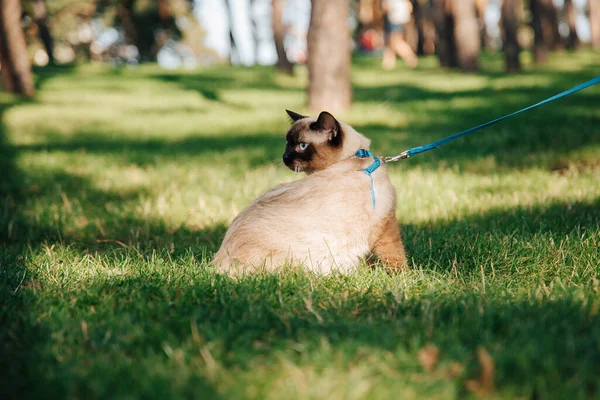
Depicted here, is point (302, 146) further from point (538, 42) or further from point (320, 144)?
point (538, 42)

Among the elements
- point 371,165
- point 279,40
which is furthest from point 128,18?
point 371,165

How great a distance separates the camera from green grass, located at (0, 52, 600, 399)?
200cm

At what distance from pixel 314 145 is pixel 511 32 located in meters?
16.4

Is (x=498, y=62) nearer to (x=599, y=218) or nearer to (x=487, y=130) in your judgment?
(x=487, y=130)

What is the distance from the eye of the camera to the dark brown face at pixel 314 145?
12.5ft

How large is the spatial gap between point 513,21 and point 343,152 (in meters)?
16.7

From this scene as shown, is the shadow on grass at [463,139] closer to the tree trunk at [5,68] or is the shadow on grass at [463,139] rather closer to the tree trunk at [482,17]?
the tree trunk at [5,68]

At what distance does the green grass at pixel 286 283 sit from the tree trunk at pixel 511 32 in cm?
901

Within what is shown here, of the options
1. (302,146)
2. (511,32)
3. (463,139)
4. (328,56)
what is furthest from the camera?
(511,32)

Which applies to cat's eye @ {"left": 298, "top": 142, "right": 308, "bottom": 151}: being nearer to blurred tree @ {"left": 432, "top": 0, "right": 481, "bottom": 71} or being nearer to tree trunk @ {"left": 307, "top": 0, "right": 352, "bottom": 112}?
tree trunk @ {"left": 307, "top": 0, "right": 352, "bottom": 112}

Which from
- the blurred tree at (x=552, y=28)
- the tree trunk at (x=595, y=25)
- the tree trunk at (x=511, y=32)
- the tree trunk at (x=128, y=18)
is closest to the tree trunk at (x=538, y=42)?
Answer: the tree trunk at (x=511, y=32)

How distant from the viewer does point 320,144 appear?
151 inches

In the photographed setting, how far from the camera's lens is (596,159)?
6.98 meters

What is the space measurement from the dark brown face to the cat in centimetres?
11
